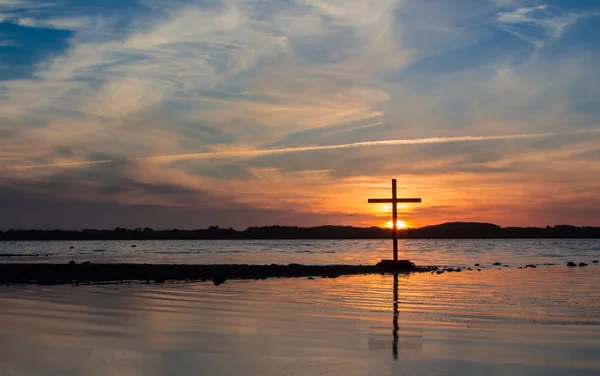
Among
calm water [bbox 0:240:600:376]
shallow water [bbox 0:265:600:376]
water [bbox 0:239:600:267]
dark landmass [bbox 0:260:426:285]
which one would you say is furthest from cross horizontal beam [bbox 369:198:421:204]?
water [bbox 0:239:600:267]

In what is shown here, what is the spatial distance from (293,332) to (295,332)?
0.04 meters

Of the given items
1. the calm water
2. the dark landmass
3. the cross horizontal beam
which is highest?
the cross horizontal beam

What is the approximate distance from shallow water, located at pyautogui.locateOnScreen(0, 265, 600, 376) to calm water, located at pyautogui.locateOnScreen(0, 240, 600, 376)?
0.03 m

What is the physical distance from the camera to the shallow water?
1049 cm

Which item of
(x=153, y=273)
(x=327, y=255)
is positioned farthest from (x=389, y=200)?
(x=327, y=255)

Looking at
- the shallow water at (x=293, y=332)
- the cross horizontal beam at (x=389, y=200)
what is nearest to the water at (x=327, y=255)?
the cross horizontal beam at (x=389, y=200)

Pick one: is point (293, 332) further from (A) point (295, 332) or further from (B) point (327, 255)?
(B) point (327, 255)

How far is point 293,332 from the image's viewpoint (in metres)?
14.0

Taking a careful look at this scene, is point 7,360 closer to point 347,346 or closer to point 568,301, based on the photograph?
point 347,346

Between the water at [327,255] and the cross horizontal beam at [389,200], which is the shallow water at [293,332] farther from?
the water at [327,255]

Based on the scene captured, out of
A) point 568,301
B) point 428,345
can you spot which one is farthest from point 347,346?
→ point 568,301

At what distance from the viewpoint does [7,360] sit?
10.7 metres

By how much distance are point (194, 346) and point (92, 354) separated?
1.95m

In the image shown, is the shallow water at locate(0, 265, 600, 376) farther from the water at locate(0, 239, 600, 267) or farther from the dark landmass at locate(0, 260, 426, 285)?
the water at locate(0, 239, 600, 267)
